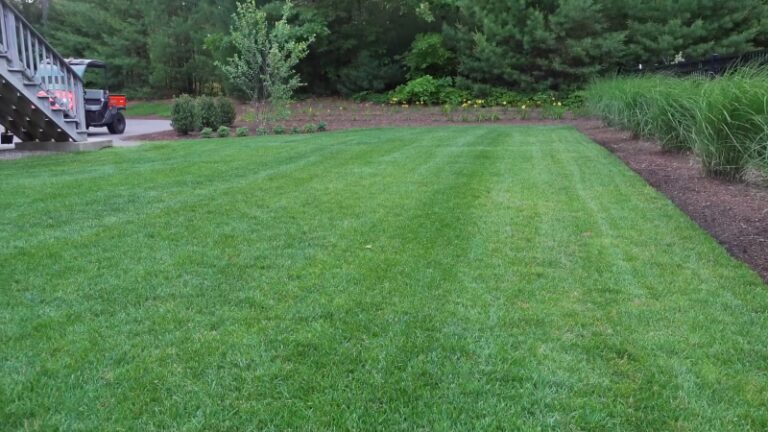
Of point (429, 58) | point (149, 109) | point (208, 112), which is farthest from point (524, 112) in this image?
point (149, 109)

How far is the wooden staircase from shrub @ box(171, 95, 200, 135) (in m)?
4.28

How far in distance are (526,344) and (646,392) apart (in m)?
0.55

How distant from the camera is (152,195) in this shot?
593 cm

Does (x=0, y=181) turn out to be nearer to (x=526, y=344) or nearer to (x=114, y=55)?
(x=526, y=344)

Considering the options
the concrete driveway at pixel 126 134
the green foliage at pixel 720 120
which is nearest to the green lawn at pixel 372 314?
the green foliage at pixel 720 120

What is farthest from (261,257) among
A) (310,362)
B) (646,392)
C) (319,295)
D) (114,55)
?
(114,55)

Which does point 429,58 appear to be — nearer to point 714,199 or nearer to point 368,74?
point 368,74

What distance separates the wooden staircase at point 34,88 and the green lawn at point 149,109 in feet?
53.1

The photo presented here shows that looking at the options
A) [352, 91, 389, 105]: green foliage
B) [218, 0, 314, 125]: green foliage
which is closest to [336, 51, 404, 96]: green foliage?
[352, 91, 389, 105]: green foliage

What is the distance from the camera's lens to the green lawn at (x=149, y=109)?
28114 millimetres

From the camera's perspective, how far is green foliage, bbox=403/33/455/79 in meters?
24.0

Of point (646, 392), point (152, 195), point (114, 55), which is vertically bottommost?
point (646, 392)

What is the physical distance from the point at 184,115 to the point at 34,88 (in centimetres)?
575

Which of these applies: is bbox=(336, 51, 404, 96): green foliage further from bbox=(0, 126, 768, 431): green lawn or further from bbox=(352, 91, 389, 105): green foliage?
bbox=(0, 126, 768, 431): green lawn
